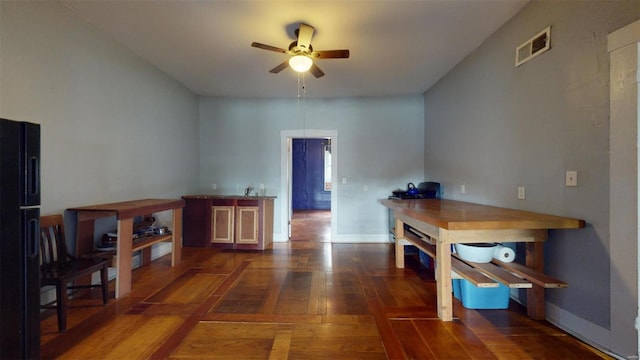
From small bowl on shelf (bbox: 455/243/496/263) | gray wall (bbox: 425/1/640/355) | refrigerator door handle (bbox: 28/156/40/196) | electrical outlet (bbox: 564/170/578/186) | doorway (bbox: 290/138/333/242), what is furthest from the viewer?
doorway (bbox: 290/138/333/242)

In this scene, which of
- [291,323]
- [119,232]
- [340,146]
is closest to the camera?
[291,323]

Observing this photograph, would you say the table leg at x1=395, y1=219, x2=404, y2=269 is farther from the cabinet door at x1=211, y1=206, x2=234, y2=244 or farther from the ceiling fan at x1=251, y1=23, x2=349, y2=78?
the cabinet door at x1=211, y1=206, x2=234, y2=244

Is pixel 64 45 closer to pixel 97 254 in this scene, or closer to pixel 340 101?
pixel 97 254

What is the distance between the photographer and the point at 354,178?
471 cm

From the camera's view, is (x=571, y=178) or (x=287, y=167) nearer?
(x=571, y=178)

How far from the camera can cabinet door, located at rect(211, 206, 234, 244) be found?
4094 millimetres

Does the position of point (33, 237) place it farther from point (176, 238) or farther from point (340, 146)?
point (340, 146)

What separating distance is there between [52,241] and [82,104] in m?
1.27

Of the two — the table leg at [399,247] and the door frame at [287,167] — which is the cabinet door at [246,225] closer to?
the door frame at [287,167]

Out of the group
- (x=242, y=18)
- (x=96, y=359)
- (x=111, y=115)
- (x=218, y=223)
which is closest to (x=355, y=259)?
(x=218, y=223)

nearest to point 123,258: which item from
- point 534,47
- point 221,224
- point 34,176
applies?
point 34,176

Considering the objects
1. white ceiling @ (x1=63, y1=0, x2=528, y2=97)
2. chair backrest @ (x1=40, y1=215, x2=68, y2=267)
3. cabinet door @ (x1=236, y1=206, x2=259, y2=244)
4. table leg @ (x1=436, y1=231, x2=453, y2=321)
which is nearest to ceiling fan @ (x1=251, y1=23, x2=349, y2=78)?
white ceiling @ (x1=63, y1=0, x2=528, y2=97)

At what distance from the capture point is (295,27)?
100.0 inches

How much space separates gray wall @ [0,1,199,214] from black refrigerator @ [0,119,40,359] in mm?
964
